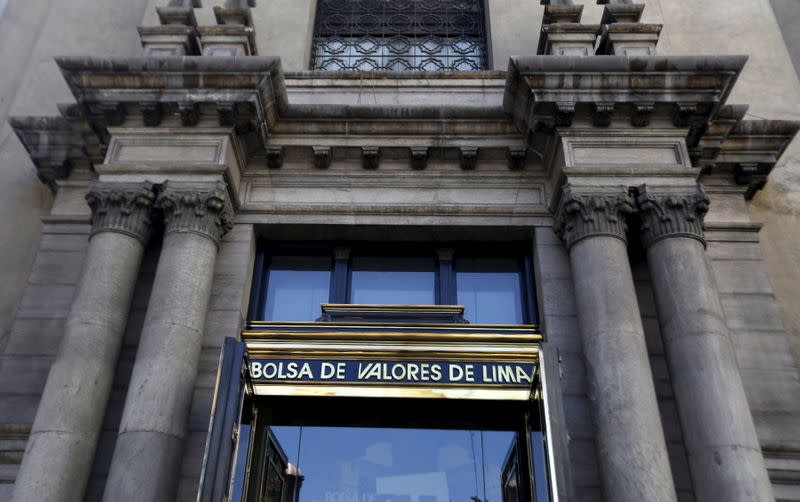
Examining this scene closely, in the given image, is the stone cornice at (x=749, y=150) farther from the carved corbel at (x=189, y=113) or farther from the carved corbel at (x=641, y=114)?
the carved corbel at (x=189, y=113)

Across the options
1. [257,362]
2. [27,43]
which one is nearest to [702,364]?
[257,362]

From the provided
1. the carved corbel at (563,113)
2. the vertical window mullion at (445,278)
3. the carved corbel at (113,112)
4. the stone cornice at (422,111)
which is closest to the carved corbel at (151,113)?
the stone cornice at (422,111)

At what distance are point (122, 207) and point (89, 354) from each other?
2.03 m

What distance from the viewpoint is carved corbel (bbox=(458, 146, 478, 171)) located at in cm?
1023

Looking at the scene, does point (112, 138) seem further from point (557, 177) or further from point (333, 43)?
point (557, 177)

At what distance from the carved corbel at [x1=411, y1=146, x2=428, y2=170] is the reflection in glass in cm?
387

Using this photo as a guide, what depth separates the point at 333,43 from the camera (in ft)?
44.4

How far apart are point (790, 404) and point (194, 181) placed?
27.5 feet

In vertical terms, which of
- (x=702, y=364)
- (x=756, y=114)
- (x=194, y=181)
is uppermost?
(x=756, y=114)

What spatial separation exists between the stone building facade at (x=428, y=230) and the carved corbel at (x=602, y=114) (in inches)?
1.3

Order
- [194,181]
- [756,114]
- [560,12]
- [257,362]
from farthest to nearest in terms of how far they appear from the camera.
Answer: [756,114], [560,12], [194,181], [257,362]

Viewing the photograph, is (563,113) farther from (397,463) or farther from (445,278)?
(397,463)

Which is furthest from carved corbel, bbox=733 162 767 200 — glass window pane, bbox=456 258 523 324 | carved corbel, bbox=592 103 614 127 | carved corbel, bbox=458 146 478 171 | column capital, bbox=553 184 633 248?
carved corbel, bbox=458 146 478 171

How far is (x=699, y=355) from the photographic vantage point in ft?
26.0
